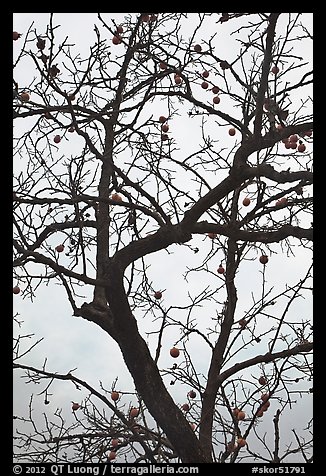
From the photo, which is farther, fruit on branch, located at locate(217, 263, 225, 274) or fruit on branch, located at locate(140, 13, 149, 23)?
fruit on branch, located at locate(217, 263, 225, 274)

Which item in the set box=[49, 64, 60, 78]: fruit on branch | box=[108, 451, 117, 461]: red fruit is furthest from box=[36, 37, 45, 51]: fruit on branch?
box=[108, 451, 117, 461]: red fruit

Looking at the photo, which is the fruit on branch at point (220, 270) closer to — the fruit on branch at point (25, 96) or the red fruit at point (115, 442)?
the red fruit at point (115, 442)

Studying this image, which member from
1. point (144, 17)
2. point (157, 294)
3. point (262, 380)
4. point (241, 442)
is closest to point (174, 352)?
point (157, 294)

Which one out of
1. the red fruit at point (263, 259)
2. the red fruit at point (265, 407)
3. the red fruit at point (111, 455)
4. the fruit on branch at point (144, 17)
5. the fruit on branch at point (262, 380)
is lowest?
the red fruit at point (111, 455)

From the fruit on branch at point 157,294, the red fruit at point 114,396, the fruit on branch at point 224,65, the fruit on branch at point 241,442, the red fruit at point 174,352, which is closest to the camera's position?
the fruit on branch at point 241,442

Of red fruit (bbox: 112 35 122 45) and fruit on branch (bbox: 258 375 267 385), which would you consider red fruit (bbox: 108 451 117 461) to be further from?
red fruit (bbox: 112 35 122 45)

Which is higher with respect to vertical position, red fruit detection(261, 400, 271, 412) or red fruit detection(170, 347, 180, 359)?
red fruit detection(170, 347, 180, 359)

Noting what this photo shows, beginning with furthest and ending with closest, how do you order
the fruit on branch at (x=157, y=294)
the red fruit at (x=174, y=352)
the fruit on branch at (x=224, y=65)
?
1. the fruit on branch at (x=157, y=294)
2. the red fruit at (x=174, y=352)
3. the fruit on branch at (x=224, y=65)

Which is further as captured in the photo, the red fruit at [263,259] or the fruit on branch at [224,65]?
the red fruit at [263,259]

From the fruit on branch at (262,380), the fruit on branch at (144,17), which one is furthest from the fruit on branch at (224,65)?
the fruit on branch at (262,380)
